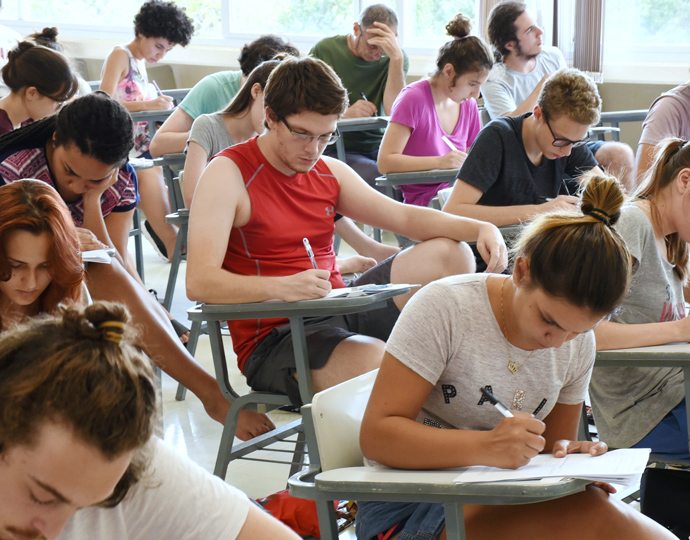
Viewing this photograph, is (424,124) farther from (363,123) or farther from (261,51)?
(261,51)

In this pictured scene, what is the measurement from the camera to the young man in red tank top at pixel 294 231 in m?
1.89

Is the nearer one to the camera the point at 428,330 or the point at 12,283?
the point at 428,330

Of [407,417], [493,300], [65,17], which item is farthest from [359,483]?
[65,17]

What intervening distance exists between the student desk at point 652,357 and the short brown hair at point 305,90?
0.92 m

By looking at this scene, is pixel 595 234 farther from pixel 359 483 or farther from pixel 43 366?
pixel 43 366

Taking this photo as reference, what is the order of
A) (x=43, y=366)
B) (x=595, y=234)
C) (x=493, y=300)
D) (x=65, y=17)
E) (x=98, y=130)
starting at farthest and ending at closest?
(x=65, y=17) < (x=98, y=130) < (x=493, y=300) < (x=595, y=234) < (x=43, y=366)

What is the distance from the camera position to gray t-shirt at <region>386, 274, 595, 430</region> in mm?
1292

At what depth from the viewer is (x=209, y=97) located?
379 centimetres

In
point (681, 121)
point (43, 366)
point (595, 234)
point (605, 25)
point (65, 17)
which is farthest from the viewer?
point (65, 17)

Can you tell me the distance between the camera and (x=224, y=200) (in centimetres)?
200

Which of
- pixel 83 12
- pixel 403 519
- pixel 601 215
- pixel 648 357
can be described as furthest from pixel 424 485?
pixel 83 12

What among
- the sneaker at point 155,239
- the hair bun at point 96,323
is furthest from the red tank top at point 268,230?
the sneaker at point 155,239

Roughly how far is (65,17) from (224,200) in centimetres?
583

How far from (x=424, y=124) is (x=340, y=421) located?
2.26 meters
